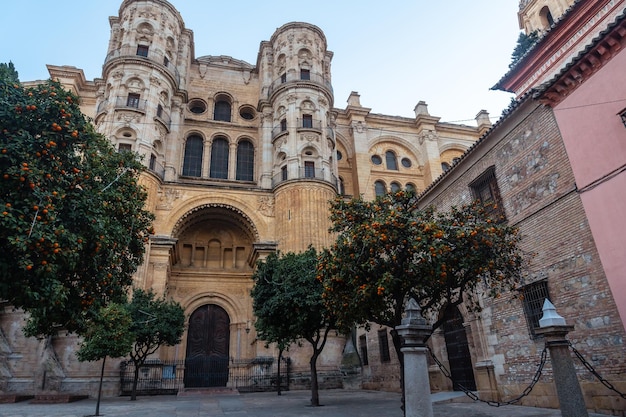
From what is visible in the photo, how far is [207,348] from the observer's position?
23250 mm

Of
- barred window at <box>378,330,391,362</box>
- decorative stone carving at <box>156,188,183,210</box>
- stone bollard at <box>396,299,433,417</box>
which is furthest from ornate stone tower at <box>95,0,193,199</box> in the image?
stone bollard at <box>396,299,433,417</box>

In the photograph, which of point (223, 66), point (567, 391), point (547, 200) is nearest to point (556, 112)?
point (547, 200)

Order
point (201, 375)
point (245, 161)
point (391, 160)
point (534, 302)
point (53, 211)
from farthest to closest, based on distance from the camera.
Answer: point (391, 160)
point (245, 161)
point (201, 375)
point (534, 302)
point (53, 211)

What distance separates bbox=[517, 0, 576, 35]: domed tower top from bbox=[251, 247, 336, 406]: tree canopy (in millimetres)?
15953

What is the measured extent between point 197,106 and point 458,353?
2490cm

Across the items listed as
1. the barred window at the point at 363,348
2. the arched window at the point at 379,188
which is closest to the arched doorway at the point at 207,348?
the barred window at the point at 363,348

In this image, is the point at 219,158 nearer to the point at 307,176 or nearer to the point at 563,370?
the point at 307,176

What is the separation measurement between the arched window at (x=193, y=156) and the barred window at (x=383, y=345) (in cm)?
1616

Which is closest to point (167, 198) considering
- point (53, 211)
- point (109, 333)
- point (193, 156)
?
point (193, 156)

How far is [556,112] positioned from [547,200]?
2.05m

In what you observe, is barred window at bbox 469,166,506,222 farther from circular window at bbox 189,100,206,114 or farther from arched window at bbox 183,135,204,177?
circular window at bbox 189,100,206,114

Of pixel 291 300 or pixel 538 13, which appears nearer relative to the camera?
pixel 291 300

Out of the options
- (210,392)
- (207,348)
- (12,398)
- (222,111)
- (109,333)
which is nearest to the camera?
(109,333)

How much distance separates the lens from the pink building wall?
7562mm
